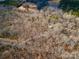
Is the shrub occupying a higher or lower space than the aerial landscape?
lower

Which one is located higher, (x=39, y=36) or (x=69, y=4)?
(x=39, y=36)

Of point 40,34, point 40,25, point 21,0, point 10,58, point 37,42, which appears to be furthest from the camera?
point 21,0

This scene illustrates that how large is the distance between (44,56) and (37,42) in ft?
3.51

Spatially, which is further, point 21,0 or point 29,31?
point 21,0

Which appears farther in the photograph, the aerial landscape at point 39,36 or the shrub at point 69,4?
the shrub at point 69,4

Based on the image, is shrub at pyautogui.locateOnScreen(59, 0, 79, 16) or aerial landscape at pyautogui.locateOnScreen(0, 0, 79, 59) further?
shrub at pyautogui.locateOnScreen(59, 0, 79, 16)

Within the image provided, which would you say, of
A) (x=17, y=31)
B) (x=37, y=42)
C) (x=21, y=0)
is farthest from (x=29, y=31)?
(x=21, y=0)

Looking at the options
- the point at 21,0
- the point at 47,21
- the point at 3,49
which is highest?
the point at 3,49

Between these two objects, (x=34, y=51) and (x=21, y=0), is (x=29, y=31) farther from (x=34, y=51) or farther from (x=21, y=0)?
(x=21, y=0)

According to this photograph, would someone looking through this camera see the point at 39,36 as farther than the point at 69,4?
No

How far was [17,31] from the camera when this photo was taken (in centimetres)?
967

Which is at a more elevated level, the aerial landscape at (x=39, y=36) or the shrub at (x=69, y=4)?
the aerial landscape at (x=39, y=36)

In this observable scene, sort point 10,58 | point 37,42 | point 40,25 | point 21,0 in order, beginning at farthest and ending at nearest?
1. point 21,0
2. point 40,25
3. point 37,42
4. point 10,58

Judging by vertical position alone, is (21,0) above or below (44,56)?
below
